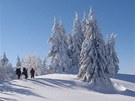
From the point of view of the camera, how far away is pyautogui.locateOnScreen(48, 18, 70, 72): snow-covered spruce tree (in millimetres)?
61000

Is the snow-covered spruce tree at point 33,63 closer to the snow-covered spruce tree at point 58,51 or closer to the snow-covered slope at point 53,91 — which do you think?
the snow-covered spruce tree at point 58,51

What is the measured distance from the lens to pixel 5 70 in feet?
245

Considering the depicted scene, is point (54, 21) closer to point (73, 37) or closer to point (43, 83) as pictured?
point (73, 37)

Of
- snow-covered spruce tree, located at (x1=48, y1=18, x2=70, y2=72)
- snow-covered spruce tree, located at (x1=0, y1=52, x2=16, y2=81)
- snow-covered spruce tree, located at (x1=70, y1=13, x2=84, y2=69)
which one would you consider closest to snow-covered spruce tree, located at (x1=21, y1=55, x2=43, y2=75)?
snow-covered spruce tree, located at (x1=0, y1=52, x2=16, y2=81)

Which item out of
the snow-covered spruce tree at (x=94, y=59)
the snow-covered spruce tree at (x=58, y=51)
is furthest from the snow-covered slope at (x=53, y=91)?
the snow-covered spruce tree at (x=58, y=51)

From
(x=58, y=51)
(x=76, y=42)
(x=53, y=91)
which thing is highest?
(x=76, y=42)

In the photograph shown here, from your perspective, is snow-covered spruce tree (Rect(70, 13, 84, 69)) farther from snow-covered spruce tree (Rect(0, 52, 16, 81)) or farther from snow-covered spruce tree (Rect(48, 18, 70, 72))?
snow-covered spruce tree (Rect(0, 52, 16, 81))

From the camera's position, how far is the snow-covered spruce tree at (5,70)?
6950 cm

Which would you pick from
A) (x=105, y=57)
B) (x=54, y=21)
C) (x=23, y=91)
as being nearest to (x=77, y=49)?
(x=54, y=21)

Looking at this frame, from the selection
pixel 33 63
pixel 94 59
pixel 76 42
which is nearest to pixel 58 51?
pixel 76 42

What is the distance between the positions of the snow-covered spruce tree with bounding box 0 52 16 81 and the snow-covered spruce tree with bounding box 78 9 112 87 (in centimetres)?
2644

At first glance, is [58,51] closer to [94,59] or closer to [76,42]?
[76,42]

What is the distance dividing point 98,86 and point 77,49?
2232cm

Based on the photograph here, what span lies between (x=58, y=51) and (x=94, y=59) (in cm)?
1734
